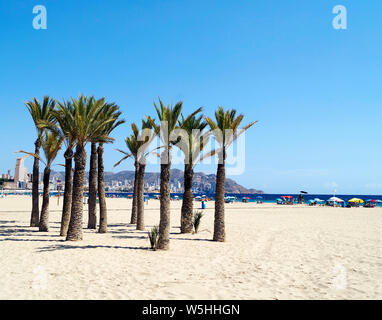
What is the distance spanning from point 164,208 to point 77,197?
12.2 feet

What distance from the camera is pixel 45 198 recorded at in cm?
1375

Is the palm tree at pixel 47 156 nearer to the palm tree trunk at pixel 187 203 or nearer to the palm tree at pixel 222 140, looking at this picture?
the palm tree trunk at pixel 187 203

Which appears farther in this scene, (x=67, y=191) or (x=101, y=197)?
(x=101, y=197)

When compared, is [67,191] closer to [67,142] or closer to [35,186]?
[67,142]

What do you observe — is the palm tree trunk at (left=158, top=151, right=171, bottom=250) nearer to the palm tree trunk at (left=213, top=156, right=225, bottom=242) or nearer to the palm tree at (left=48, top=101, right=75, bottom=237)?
the palm tree trunk at (left=213, top=156, right=225, bottom=242)

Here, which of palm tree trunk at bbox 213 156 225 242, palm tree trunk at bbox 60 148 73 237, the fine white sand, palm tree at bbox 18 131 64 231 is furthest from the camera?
palm tree at bbox 18 131 64 231

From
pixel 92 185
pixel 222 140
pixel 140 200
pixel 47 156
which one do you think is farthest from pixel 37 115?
pixel 222 140

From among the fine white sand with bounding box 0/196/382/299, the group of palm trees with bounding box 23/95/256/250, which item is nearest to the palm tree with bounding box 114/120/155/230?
the group of palm trees with bounding box 23/95/256/250

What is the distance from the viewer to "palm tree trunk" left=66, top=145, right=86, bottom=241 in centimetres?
1141

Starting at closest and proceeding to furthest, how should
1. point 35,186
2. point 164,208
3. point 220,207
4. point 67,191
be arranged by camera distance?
1. point 164,208
2. point 220,207
3. point 67,191
4. point 35,186

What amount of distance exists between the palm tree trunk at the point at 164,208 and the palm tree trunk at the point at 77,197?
3.41m

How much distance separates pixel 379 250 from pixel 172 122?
923cm

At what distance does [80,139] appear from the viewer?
11578mm
